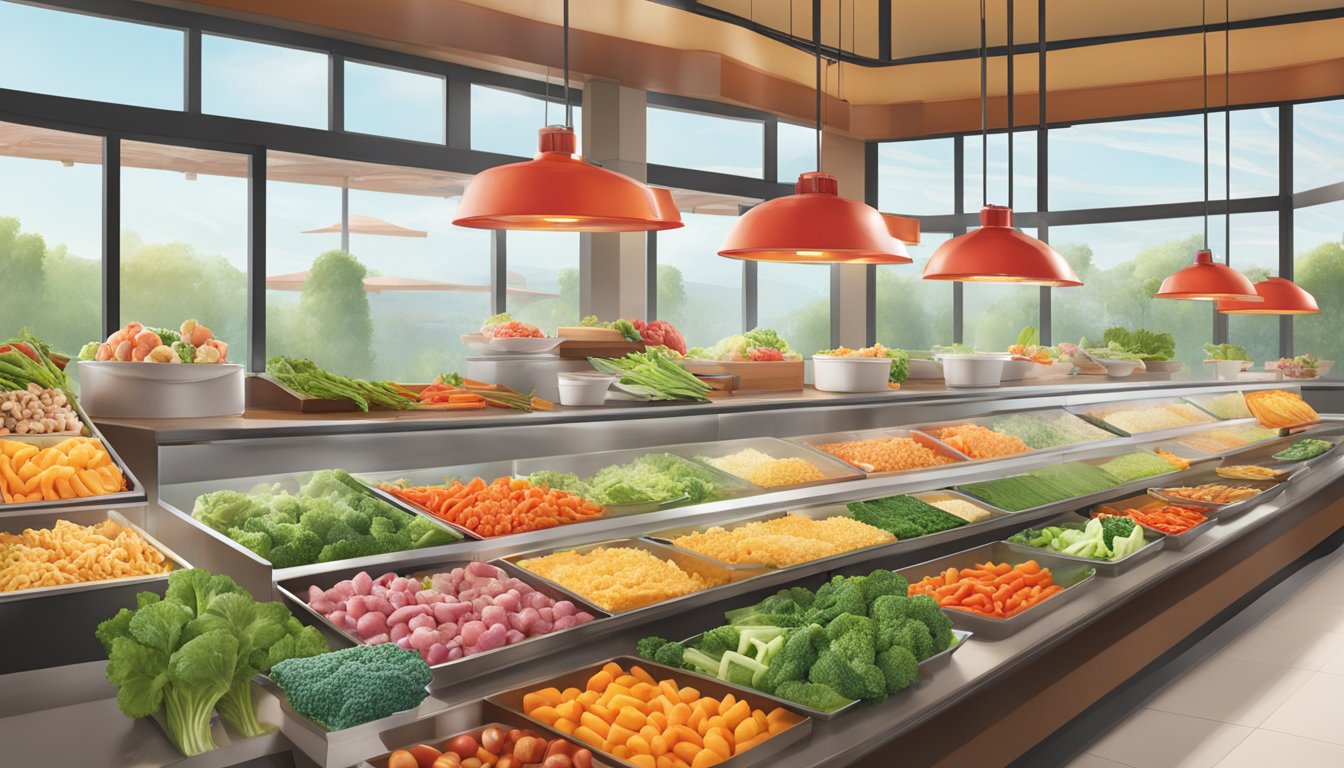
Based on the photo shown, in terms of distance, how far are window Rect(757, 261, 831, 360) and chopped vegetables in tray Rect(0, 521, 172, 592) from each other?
9017 millimetres

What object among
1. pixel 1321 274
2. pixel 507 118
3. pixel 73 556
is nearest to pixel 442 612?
pixel 73 556

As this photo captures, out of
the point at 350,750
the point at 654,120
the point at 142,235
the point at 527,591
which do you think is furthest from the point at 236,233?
the point at 350,750

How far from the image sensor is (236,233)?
7211mm

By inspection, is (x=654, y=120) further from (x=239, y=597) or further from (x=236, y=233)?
(x=239, y=597)

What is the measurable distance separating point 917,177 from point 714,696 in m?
10.4

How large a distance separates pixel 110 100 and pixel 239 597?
228 inches

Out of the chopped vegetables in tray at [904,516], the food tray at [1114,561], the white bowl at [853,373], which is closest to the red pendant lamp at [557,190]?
the chopped vegetables in tray at [904,516]

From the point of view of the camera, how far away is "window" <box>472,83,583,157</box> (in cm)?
877

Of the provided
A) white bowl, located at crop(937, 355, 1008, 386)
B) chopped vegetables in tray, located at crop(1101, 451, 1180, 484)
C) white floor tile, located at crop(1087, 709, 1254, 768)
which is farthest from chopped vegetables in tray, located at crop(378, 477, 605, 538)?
chopped vegetables in tray, located at crop(1101, 451, 1180, 484)

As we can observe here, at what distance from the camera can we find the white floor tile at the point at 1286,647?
4980 mm

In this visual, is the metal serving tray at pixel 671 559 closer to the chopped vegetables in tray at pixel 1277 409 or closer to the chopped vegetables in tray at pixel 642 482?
the chopped vegetables in tray at pixel 642 482

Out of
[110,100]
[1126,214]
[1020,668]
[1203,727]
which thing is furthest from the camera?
[1126,214]

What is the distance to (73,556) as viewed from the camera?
2.38 metres

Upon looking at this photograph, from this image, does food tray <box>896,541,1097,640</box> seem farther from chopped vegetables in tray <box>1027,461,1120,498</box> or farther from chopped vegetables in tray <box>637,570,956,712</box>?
chopped vegetables in tray <box>1027,461,1120,498</box>
